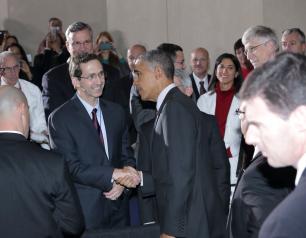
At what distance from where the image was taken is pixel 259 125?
6.15ft

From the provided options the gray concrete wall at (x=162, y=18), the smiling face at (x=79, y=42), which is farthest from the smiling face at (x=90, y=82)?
the gray concrete wall at (x=162, y=18)

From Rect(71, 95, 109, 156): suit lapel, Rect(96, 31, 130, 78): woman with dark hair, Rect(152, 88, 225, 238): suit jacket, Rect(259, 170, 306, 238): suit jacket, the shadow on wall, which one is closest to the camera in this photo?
Rect(259, 170, 306, 238): suit jacket

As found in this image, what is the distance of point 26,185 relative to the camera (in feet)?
11.2

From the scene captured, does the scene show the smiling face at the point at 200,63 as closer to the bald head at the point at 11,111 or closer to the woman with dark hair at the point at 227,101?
the woman with dark hair at the point at 227,101

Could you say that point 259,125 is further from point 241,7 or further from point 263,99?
point 241,7

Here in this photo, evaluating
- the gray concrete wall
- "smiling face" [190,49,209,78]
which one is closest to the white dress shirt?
"smiling face" [190,49,209,78]

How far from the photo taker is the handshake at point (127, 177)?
4516mm

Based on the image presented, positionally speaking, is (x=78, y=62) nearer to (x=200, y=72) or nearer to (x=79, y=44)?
(x=79, y=44)

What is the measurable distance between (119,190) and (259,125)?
9.26 ft

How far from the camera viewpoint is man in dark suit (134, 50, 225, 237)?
4.01m

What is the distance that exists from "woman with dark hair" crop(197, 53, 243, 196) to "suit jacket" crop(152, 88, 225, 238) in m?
1.74

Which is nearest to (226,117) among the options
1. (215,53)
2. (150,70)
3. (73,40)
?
(73,40)

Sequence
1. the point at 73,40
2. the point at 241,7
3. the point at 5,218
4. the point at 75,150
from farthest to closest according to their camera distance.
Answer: the point at 241,7 → the point at 73,40 → the point at 75,150 → the point at 5,218

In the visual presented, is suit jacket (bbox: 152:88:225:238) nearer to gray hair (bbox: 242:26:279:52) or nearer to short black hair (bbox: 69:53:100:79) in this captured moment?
short black hair (bbox: 69:53:100:79)
